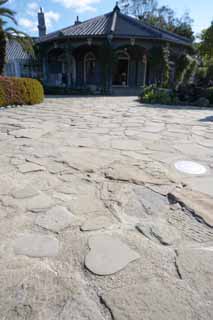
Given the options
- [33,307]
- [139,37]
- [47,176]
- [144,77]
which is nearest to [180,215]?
[33,307]

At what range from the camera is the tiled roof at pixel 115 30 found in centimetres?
1305

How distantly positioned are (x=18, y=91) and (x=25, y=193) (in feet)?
21.9

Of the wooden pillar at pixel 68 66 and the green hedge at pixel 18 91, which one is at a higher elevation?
the wooden pillar at pixel 68 66

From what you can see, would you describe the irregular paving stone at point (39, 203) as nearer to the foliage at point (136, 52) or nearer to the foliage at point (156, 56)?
the foliage at point (156, 56)

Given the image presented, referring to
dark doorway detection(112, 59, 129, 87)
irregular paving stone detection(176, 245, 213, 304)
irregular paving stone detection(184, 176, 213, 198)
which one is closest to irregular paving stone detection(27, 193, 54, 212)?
irregular paving stone detection(176, 245, 213, 304)

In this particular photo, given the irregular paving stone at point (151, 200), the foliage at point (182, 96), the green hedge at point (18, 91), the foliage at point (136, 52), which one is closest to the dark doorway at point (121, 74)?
the foliage at point (136, 52)

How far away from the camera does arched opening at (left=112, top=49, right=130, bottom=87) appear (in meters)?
15.3

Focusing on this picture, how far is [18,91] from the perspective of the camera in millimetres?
7582

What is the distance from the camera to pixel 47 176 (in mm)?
2287

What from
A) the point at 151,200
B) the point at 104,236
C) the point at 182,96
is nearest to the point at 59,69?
the point at 182,96

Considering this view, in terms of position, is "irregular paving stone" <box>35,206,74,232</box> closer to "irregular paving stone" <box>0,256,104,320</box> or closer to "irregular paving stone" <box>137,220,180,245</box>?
"irregular paving stone" <box>0,256,104,320</box>

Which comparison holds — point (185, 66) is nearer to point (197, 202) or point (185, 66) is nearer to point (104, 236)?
point (197, 202)

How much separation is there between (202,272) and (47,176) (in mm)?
1657

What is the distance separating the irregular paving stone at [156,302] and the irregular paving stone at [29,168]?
5.57 feet
